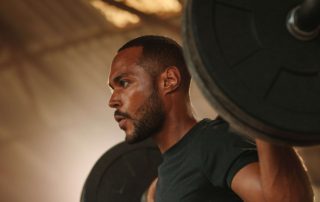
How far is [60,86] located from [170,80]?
257 cm

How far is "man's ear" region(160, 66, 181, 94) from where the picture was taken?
5.73 ft

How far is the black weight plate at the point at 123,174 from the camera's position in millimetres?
2199

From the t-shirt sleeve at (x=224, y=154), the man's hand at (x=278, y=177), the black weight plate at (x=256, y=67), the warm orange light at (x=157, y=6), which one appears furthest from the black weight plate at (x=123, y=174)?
the warm orange light at (x=157, y=6)

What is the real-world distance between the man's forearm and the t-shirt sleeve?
118 mm

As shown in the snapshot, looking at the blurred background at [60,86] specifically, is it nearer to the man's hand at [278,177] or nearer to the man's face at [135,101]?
the man's face at [135,101]

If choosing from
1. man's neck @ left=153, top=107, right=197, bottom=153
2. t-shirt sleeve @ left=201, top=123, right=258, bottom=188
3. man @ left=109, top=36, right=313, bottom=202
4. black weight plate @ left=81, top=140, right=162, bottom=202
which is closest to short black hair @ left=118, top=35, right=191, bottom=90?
man @ left=109, top=36, right=313, bottom=202

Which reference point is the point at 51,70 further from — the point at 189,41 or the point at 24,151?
the point at 189,41

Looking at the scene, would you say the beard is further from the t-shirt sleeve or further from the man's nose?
the t-shirt sleeve

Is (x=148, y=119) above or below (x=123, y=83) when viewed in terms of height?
below

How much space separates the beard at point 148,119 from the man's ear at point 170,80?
45 mm

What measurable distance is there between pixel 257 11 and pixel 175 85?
649 mm

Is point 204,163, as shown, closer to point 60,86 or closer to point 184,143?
point 184,143

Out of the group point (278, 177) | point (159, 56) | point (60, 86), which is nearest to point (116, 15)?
point (60, 86)

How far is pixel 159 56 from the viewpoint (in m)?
1.80
